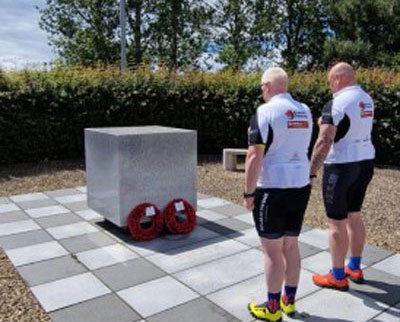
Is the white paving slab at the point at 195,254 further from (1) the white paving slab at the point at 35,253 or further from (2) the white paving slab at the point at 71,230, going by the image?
(2) the white paving slab at the point at 71,230

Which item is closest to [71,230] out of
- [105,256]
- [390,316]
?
[105,256]

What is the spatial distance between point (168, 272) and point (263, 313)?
3.48 feet

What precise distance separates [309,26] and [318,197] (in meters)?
21.6

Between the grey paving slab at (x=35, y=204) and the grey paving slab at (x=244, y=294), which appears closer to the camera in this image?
the grey paving slab at (x=244, y=294)

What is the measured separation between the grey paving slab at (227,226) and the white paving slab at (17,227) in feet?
6.80

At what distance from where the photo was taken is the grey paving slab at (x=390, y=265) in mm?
3557

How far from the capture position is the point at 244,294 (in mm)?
3135

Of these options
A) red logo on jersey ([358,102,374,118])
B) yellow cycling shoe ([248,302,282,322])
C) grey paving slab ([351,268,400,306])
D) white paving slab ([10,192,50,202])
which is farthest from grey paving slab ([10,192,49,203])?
red logo on jersey ([358,102,374,118])

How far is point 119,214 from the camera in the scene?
4.23m

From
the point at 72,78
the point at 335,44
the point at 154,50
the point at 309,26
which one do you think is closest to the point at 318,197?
the point at 72,78

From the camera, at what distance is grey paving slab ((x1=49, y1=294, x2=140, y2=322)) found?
2.79m

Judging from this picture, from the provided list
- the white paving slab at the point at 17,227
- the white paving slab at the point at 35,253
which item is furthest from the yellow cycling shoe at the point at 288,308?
the white paving slab at the point at 17,227

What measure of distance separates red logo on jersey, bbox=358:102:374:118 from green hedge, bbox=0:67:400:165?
20.1ft

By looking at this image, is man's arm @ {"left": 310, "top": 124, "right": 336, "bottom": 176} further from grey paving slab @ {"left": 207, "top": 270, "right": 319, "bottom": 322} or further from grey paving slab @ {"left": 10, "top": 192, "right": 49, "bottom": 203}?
grey paving slab @ {"left": 10, "top": 192, "right": 49, "bottom": 203}
